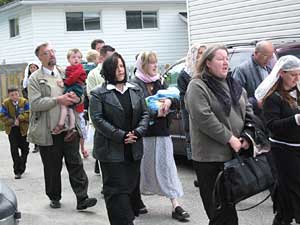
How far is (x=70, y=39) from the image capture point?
2397 centimetres

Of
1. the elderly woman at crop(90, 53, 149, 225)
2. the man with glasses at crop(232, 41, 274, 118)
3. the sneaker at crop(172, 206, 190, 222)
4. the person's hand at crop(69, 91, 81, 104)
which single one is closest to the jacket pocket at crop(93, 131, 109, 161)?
the elderly woman at crop(90, 53, 149, 225)

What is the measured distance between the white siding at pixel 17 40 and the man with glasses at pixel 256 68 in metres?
18.1

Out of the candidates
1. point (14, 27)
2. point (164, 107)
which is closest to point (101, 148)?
point (164, 107)

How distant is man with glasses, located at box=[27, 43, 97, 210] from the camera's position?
643 cm

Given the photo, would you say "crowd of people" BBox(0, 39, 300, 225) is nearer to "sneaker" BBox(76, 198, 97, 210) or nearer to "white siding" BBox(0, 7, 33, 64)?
"sneaker" BBox(76, 198, 97, 210)

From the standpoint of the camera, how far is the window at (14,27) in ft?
82.7

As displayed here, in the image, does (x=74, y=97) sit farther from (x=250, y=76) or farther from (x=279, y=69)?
(x=279, y=69)

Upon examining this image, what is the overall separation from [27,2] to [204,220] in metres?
18.5

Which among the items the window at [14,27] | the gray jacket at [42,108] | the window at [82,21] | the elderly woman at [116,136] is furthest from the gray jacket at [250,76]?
the window at [14,27]

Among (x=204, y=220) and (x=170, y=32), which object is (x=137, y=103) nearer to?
(x=204, y=220)

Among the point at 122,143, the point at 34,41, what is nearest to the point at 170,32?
the point at 34,41

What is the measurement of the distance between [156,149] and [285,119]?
187cm

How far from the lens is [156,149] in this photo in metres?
6.22

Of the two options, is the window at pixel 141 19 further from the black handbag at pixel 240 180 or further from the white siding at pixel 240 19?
the black handbag at pixel 240 180
